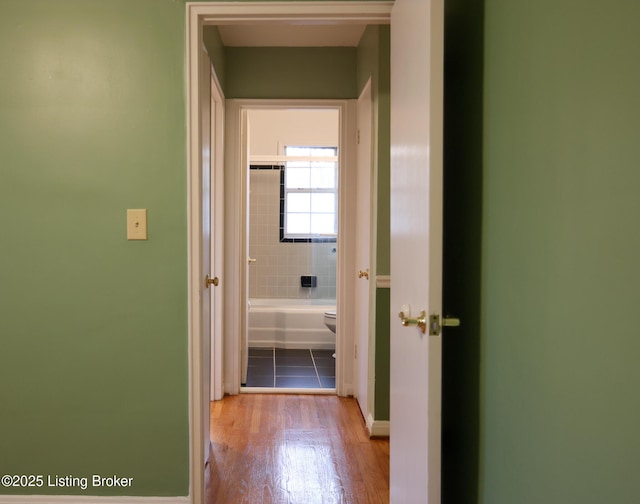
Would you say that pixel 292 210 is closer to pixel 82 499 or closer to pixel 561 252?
pixel 82 499

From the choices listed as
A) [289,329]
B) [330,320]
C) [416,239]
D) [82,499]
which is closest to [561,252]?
[416,239]

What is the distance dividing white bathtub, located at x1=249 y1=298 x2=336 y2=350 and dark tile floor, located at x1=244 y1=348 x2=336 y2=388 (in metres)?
0.12

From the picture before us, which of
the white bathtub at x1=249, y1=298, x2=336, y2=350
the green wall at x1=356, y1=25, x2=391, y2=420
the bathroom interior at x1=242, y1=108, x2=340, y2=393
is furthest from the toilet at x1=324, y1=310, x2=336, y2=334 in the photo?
the green wall at x1=356, y1=25, x2=391, y2=420

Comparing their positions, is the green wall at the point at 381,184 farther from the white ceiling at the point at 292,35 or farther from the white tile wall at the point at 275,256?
the white tile wall at the point at 275,256

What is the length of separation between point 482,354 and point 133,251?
1.34 meters

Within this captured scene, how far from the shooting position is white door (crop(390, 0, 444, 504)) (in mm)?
1218

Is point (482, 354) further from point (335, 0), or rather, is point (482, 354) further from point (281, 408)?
point (281, 408)

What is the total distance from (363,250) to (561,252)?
215 centimetres

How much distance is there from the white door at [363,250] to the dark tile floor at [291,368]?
1.92 ft

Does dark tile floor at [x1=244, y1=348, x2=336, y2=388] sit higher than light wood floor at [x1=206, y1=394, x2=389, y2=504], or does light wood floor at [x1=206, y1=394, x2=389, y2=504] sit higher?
dark tile floor at [x1=244, y1=348, x2=336, y2=388]

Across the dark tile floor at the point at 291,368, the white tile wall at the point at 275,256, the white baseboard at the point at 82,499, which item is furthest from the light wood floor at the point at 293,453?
the white tile wall at the point at 275,256

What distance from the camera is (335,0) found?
178 cm

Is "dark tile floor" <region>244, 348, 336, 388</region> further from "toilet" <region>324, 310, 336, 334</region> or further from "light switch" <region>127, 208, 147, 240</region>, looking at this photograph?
"light switch" <region>127, 208, 147, 240</region>

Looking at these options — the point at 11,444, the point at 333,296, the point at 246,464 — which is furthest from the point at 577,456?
the point at 333,296
